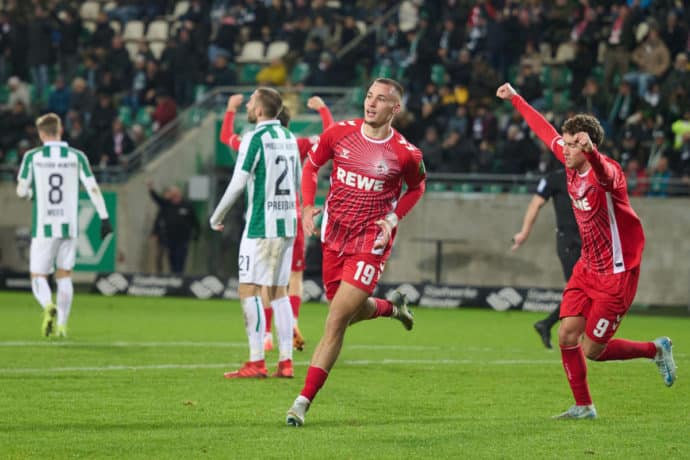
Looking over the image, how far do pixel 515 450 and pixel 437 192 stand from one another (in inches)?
733

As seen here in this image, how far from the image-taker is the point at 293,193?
12.2 meters

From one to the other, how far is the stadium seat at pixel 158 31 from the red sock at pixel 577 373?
86.7 ft

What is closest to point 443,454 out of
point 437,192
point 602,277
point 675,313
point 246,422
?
point 246,422

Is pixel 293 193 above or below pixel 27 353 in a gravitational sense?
above

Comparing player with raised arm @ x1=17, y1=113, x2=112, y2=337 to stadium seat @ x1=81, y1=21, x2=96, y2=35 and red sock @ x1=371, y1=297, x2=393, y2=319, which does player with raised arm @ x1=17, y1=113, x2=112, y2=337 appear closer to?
red sock @ x1=371, y1=297, x2=393, y2=319

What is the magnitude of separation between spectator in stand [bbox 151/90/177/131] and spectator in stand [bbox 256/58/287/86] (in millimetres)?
2074

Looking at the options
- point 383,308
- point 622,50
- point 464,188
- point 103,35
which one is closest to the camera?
point 383,308

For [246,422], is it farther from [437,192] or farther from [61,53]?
[61,53]

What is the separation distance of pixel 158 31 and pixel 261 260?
23.7 meters

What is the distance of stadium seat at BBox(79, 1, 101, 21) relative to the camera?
1430 inches

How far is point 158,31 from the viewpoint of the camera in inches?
1367

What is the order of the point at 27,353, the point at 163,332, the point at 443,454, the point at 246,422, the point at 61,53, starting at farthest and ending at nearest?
the point at 61,53 < the point at 163,332 < the point at 27,353 < the point at 246,422 < the point at 443,454

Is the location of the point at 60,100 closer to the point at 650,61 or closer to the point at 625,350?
the point at 650,61

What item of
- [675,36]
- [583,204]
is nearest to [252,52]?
[675,36]
